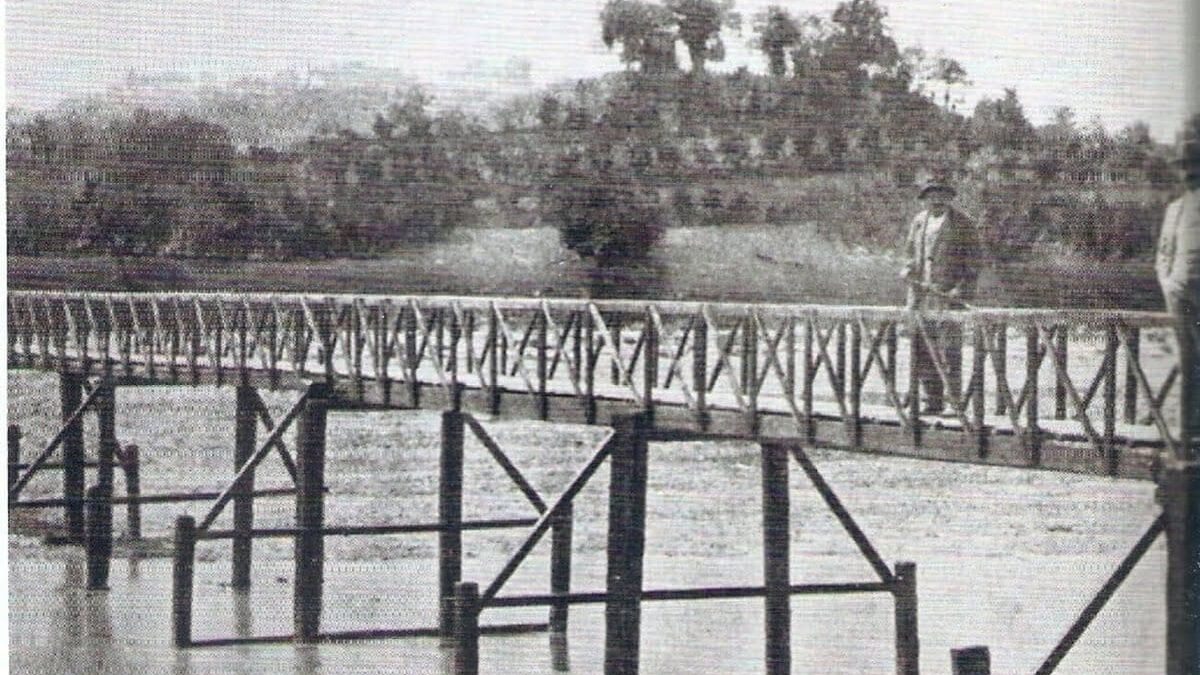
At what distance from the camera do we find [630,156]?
14.5 metres

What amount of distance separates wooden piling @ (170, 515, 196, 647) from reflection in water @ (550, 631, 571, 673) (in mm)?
1683

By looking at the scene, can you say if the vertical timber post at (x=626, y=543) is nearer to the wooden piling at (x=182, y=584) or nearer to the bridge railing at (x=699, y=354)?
the bridge railing at (x=699, y=354)

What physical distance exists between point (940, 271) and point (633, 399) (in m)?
1.99

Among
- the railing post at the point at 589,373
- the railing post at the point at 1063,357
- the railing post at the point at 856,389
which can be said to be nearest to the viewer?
the railing post at the point at 1063,357

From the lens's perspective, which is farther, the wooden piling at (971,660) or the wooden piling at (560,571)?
the wooden piling at (560,571)

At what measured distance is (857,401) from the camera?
7.45 m

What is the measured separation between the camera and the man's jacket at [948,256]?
7.23m

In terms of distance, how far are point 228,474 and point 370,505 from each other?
93 cm

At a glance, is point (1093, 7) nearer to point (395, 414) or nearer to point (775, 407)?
point (775, 407)

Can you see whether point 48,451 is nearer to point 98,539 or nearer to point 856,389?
point 98,539

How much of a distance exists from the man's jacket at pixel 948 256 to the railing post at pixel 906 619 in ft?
5.18

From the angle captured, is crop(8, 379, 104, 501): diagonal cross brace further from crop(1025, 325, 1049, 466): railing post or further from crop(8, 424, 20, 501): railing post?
crop(1025, 325, 1049, 466): railing post

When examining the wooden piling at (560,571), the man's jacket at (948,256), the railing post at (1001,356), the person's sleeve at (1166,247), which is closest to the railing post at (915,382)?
the man's jacket at (948,256)

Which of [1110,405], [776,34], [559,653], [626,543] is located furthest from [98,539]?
[1110,405]
